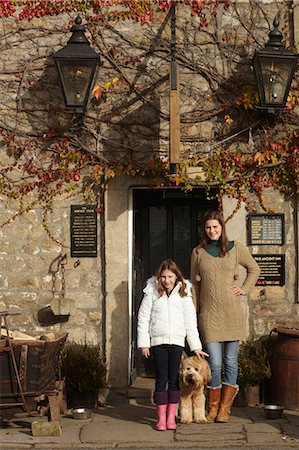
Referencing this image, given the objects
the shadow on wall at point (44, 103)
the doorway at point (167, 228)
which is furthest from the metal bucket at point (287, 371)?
the shadow on wall at point (44, 103)

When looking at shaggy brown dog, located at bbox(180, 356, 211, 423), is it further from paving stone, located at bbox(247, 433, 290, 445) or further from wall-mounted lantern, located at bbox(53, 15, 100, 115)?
wall-mounted lantern, located at bbox(53, 15, 100, 115)

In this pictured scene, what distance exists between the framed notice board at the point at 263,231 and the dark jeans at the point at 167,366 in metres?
2.02

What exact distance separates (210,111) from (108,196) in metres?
1.41

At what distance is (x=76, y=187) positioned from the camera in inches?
387

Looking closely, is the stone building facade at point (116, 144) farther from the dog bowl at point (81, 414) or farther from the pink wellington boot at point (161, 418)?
the pink wellington boot at point (161, 418)

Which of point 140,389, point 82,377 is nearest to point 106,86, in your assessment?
point 82,377

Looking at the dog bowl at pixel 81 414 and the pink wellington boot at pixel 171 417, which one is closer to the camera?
the pink wellington boot at pixel 171 417

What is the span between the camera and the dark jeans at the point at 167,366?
8.12 m

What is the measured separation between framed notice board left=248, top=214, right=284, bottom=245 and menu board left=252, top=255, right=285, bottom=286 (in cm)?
17

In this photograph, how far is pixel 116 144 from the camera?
9852mm

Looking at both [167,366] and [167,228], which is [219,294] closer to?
[167,366]

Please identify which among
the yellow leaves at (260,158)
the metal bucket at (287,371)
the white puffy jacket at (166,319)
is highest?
the yellow leaves at (260,158)

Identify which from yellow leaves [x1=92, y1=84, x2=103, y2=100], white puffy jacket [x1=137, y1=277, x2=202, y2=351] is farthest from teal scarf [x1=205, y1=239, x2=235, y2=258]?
yellow leaves [x1=92, y1=84, x2=103, y2=100]

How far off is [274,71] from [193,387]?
10.8 feet
